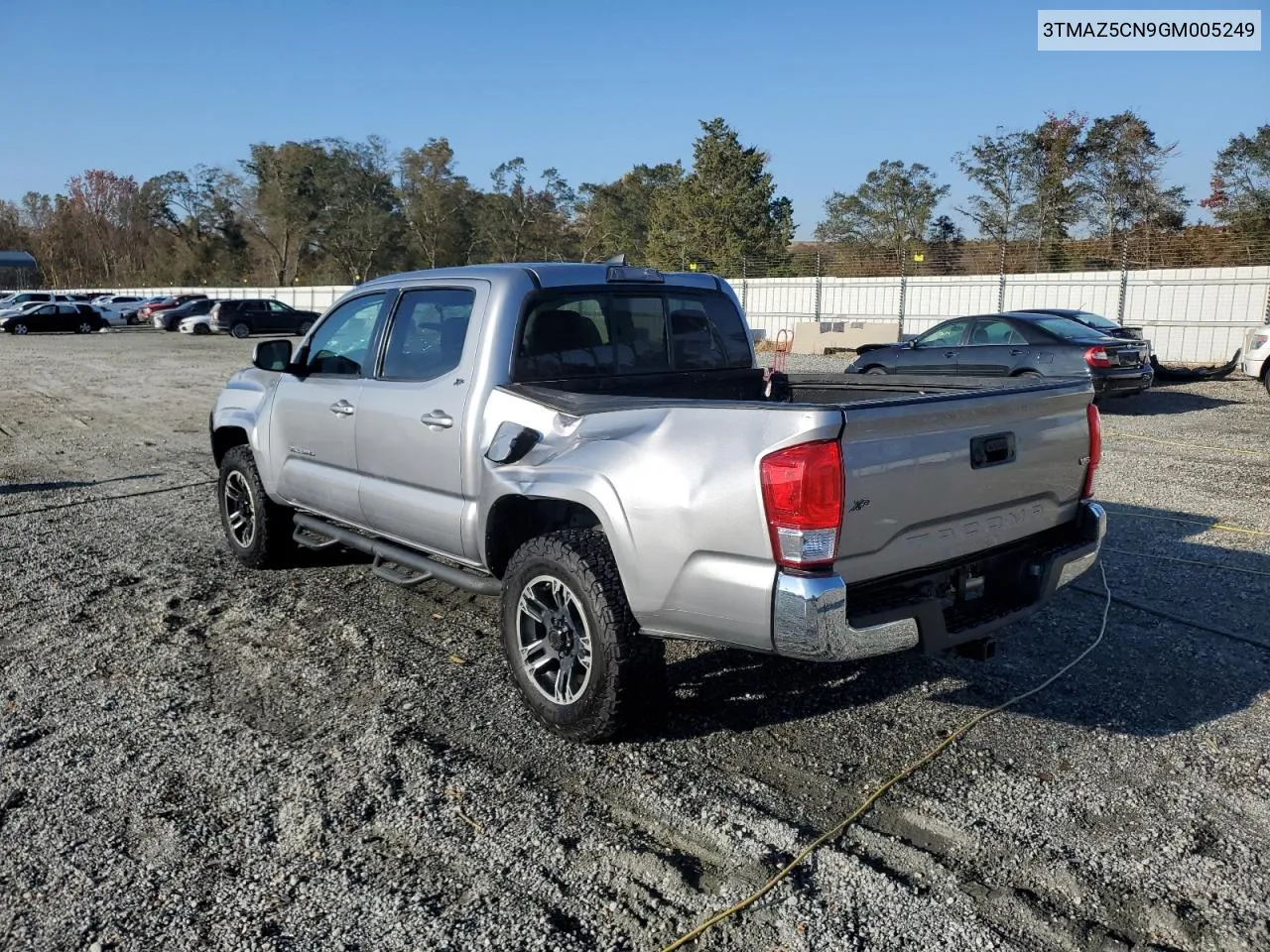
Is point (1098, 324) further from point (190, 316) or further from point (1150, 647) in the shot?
point (190, 316)

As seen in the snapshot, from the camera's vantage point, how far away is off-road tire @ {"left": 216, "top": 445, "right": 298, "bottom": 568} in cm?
602

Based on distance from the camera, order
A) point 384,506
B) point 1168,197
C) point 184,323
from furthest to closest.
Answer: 1. point 184,323
2. point 1168,197
3. point 384,506

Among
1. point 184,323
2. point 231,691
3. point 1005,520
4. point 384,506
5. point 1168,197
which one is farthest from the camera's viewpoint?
point 184,323

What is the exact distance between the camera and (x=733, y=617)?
3.29 m

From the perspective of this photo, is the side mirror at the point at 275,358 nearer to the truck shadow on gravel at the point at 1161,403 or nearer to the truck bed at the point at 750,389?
the truck bed at the point at 750,389

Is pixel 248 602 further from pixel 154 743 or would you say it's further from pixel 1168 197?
pixel 1168 197

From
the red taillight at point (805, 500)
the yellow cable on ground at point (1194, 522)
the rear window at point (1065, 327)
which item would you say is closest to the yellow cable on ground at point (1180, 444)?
the rear window at point (1065, 327)

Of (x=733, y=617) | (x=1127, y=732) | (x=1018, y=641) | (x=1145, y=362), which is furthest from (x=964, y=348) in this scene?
(x=733, y=617)

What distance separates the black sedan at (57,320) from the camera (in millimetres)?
40188

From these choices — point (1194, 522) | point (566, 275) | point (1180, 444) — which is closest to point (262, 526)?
point (566, 275)

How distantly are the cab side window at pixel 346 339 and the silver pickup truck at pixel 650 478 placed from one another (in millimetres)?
20

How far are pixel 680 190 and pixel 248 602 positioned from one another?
53337 mm

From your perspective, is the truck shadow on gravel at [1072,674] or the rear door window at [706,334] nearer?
the truck shadow on gravel at [1072,674]

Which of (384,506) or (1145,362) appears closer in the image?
(384,506)
